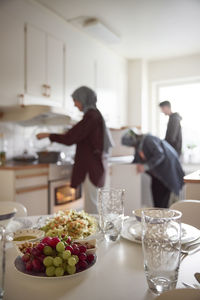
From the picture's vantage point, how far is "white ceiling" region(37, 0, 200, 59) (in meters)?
2.55

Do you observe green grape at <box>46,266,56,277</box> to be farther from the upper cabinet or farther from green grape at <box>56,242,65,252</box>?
the upper cabinet

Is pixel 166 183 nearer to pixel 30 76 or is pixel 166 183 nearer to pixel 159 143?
pixel 159 143

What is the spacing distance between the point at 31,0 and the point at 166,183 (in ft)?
6.69

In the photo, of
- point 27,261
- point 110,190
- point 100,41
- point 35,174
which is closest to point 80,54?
point 100,41

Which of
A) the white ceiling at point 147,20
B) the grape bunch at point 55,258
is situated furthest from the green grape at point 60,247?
the white ceiling at point 147,20

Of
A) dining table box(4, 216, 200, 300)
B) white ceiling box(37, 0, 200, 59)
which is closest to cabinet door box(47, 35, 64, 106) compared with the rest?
white ceiling box(37, 0, 200, 59)

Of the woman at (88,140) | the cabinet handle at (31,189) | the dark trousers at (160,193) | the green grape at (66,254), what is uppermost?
the woman at (88,140)

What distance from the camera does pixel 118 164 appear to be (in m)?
3.15

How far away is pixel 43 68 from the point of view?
2742 mm

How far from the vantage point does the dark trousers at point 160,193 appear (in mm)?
2797

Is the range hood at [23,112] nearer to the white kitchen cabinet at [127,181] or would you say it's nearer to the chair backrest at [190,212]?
the white kitchen cabinet at [127,181]

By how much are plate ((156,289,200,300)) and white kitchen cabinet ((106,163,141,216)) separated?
2584mm

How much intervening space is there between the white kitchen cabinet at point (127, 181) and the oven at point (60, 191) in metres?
0.57

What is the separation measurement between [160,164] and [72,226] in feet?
5.80
